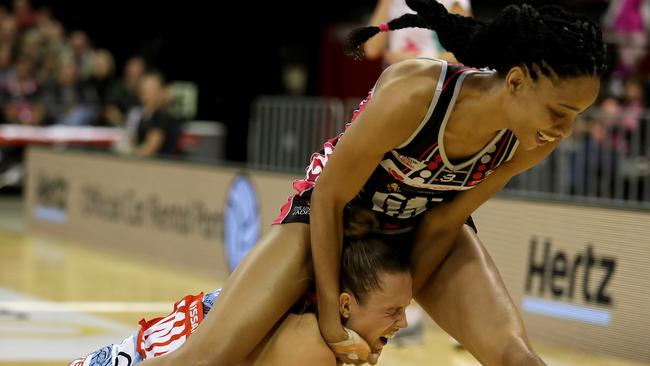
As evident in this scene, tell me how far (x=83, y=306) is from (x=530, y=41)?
4.54 m

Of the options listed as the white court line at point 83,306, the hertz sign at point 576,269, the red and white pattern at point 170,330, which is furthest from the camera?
the white court line at point 83,306

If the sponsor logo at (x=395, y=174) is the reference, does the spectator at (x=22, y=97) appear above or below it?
below

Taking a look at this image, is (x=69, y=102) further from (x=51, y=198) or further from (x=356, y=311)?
Answer: (x=356, y=311)

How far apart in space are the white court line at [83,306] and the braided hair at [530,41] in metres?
3.97

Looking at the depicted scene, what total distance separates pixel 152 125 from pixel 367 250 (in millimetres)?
7139

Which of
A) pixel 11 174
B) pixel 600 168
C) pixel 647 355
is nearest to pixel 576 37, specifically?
pixel 647 355

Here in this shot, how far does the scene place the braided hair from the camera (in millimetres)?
2842

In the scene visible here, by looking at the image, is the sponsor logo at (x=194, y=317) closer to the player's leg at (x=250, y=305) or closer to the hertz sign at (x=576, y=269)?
the player's leg at (x=250, y=305)

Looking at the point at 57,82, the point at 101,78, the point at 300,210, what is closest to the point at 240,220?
the point at 300,210

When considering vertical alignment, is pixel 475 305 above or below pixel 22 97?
above

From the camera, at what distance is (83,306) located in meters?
6.71

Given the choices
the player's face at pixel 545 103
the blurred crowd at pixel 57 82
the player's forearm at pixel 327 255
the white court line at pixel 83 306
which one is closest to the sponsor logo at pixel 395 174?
the player's forearm at pixel 327 255

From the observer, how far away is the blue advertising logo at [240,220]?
24.8ft

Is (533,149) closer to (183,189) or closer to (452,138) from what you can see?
(452,138)
